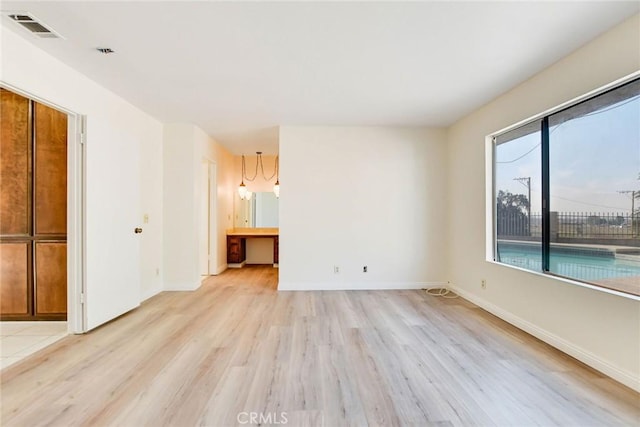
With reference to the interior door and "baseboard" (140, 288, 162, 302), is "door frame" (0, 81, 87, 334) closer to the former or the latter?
the interior door

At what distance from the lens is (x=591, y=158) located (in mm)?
2428

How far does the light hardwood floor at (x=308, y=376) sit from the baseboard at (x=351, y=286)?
1.14 metres

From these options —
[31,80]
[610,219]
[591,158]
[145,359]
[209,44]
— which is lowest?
[145,359]

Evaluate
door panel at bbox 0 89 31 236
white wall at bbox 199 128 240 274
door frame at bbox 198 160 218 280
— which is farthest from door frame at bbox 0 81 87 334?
door frame at bbox 198 160 218 280

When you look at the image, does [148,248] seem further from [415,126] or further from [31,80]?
[415,126]

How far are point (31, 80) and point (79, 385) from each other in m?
2.46

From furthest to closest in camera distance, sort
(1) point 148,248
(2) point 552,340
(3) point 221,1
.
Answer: (1) point 148,248 < (2) point 552,340 < (3) point 221,1

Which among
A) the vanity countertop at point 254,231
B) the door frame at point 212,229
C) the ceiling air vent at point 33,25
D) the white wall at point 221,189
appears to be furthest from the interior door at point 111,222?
the vanity countertop at point 254,231

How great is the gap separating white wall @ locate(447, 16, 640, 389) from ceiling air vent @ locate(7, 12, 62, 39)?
4241 mm

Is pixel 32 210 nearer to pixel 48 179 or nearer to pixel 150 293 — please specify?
pixel 48 179

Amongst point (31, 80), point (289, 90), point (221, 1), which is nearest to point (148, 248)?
point (31, 80)

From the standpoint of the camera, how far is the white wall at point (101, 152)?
2.36 meters

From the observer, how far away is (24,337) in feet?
9.07

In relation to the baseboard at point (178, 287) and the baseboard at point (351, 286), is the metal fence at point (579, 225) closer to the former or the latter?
the baseboard at point (351, 286)
